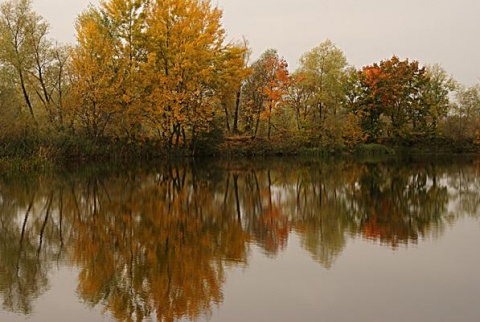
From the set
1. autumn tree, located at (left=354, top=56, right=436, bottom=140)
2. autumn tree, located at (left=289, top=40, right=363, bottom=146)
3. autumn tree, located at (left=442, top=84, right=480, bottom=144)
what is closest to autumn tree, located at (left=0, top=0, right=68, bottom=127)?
autumn tree, located at (left=289, top=40, right=363, bottom=146)

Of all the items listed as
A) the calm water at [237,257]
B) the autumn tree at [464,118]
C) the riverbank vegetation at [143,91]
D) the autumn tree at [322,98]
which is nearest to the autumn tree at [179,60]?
the riverbank vegetation at [143,91]

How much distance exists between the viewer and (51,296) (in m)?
6.46

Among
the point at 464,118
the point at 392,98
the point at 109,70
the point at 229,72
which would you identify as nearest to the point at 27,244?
the point at 109,70

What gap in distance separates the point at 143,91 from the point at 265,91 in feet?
42.3

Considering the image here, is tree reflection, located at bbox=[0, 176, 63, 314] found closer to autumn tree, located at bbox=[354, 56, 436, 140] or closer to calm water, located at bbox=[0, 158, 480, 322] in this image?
calm water, located at bbox=[0, 158, 480, 322]

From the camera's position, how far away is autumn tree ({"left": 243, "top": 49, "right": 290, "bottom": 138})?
4297 cm

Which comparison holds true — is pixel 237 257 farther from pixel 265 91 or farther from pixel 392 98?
pixel 392 98

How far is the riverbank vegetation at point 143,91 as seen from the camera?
30781 millimetres

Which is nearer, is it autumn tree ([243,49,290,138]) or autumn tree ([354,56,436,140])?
autumn tree ([243,49,290,138])

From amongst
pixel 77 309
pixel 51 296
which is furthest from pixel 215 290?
pixel 51 296

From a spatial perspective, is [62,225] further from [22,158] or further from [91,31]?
[91,31]

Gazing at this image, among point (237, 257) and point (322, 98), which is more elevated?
point (322, 98)

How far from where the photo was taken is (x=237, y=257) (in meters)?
8.26

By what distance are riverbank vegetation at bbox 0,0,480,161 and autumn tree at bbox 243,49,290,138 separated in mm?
100
